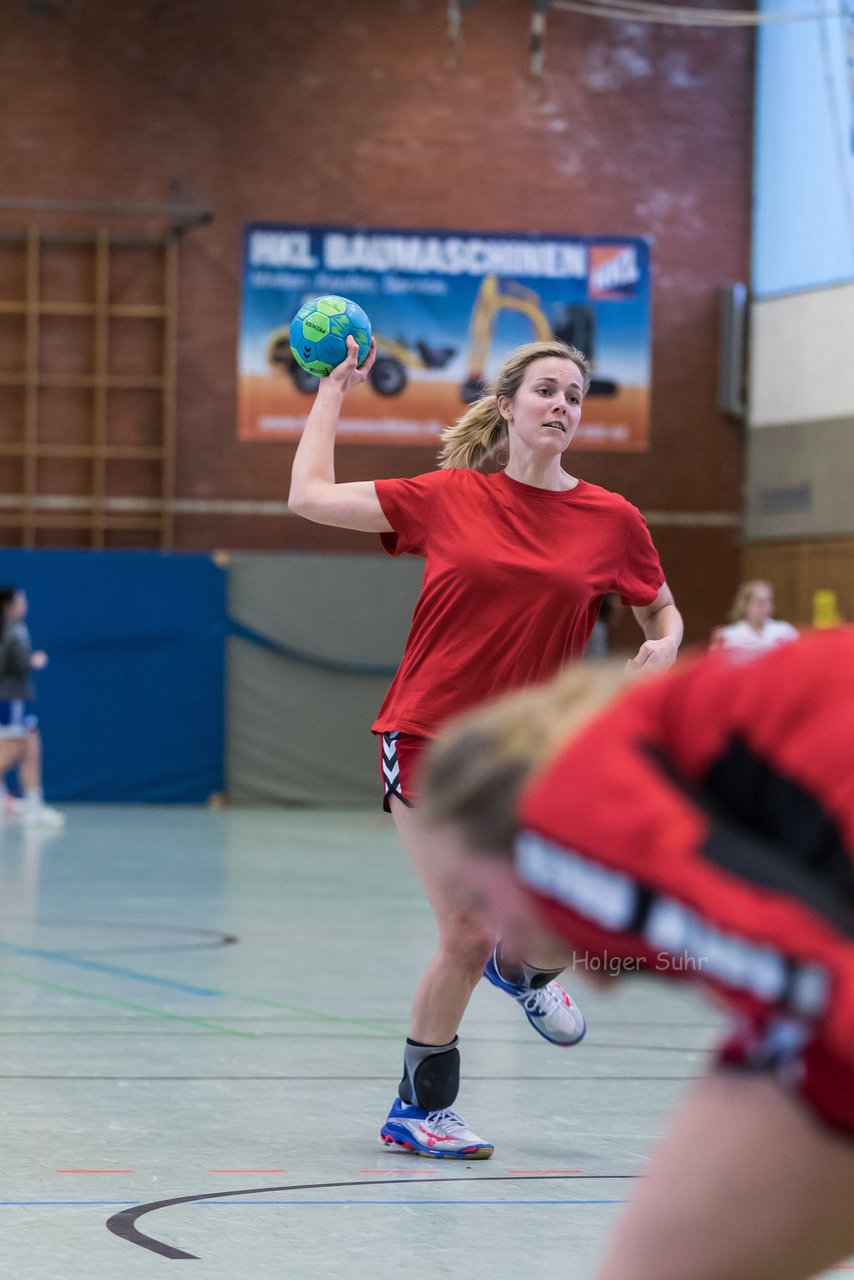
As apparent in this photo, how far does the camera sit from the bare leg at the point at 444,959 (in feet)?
13.5

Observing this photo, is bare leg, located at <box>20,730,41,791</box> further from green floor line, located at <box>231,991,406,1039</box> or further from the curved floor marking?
the curved floor marking

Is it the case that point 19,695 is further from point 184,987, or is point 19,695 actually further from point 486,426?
point 486,426

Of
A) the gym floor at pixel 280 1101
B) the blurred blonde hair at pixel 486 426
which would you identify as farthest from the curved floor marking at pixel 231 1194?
the blurred blonde hair at pixel 486 426

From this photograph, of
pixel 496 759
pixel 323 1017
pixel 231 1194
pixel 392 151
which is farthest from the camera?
pixel 392 151

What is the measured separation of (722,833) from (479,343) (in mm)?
17213

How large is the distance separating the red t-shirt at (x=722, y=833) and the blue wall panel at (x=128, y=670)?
15.5 m

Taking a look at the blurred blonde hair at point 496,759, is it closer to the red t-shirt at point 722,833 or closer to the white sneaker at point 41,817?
the red t-shirt at point 722,833

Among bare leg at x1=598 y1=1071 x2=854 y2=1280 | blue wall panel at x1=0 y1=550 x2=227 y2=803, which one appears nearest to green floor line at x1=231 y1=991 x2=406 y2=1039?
bare leg at x1=598 y1=1071 x2=854 y2=1280

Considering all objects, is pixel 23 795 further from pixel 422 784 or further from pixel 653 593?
pixel 422 784

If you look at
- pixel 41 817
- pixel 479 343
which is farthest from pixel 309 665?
pixel 479 343

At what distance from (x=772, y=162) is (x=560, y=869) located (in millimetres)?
18356

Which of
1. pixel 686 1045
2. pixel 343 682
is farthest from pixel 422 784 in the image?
pixel 343 682

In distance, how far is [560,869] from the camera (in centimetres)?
166

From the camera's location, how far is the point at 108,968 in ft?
23.8
